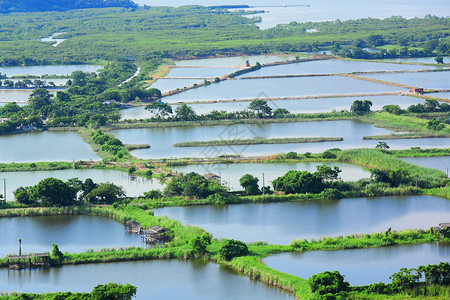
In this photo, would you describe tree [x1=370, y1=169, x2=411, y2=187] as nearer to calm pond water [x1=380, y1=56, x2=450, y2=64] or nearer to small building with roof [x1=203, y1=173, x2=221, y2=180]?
small building with roof [x1=203, y1=173, x2=221, y2=180]

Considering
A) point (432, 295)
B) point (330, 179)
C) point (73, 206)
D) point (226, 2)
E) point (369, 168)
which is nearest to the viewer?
point (432, 295)

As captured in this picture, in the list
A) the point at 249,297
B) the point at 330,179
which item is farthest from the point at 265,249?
the point at 330,179

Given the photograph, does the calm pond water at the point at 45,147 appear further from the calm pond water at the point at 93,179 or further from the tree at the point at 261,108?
the tree at the point at 261,108

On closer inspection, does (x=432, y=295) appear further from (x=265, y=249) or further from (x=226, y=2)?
(x=226, y=2)

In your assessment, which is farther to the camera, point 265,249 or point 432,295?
point 265,249

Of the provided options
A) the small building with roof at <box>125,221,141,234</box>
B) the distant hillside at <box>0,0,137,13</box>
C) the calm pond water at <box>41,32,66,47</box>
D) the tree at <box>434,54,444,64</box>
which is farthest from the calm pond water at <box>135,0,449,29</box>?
the small building with roof at <box>125,221,141,234</box>

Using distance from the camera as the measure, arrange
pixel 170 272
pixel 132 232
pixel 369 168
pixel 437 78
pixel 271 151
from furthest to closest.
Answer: pixel 437 78, pixel 271 151, pixel 369 168, pixel 132 232, pixel 170 272
